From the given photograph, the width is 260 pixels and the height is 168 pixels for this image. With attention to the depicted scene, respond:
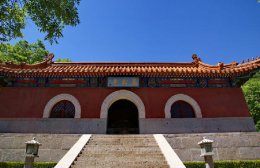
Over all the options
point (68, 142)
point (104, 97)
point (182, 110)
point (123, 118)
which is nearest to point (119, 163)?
point (68, 142)

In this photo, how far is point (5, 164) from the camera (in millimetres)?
6094

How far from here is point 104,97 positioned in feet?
32.4

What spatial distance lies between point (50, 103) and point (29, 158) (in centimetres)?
479

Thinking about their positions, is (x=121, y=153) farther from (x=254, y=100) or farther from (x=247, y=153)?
(x=254, y=100)

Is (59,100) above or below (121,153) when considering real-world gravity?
above

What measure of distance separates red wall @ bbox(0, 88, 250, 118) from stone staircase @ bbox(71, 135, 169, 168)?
103 inches

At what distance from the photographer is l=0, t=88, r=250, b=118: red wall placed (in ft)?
31.5

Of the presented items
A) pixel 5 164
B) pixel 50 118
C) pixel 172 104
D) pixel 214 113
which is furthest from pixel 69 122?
pixel 214 113

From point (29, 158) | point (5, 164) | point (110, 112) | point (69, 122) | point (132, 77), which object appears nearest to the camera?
point (29, 158)

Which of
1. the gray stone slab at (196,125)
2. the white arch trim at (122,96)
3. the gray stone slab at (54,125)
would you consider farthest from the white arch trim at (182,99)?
the gray stone slab at (54,125)

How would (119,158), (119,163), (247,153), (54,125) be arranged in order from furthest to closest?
(54,125) < (247,153) < (119,158) < (119,163)

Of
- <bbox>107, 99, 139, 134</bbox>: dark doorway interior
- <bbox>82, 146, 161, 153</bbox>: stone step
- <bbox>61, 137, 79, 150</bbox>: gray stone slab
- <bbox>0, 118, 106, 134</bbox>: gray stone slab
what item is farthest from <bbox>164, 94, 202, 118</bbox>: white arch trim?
<bbox>61, 137, 79, 150</bbox>: gray stone slab

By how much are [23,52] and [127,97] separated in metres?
13.5

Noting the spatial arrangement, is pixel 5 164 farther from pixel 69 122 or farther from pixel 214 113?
pixel 214 113
